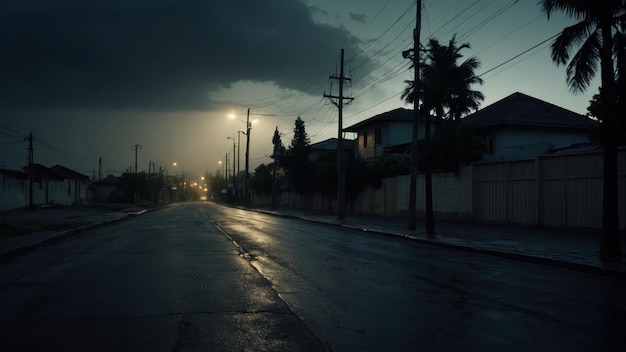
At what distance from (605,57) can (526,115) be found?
1054 inches

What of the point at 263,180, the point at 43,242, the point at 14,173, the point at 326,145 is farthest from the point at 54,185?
the point at 326,145

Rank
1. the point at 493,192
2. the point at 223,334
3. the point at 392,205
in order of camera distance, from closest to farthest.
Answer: the point at 223,334, the point at 493,192, the point at 392,205

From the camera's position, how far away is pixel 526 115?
38531 millimetres

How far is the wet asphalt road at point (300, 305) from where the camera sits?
5746 millimetres

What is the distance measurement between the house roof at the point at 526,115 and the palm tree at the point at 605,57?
23.4 meters

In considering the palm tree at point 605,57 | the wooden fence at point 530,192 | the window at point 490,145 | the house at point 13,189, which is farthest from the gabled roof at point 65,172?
the palm tree at point 605,57

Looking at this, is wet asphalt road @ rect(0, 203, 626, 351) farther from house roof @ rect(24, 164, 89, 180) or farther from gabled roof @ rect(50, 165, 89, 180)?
gabled roof @ rect(50, 165, 89, 180)

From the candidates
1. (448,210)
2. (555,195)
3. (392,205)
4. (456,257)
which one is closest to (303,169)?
(392,205)

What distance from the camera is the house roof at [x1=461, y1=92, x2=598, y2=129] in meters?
37.5

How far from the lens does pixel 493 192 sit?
25469mm

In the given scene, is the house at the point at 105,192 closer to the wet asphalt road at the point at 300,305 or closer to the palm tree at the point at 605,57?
the wet asphalt road at the point at 300,305

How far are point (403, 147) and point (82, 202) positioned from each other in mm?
41851

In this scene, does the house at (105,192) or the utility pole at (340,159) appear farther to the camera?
the house at (105,192)

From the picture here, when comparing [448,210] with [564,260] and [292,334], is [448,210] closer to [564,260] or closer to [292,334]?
[564,260]
